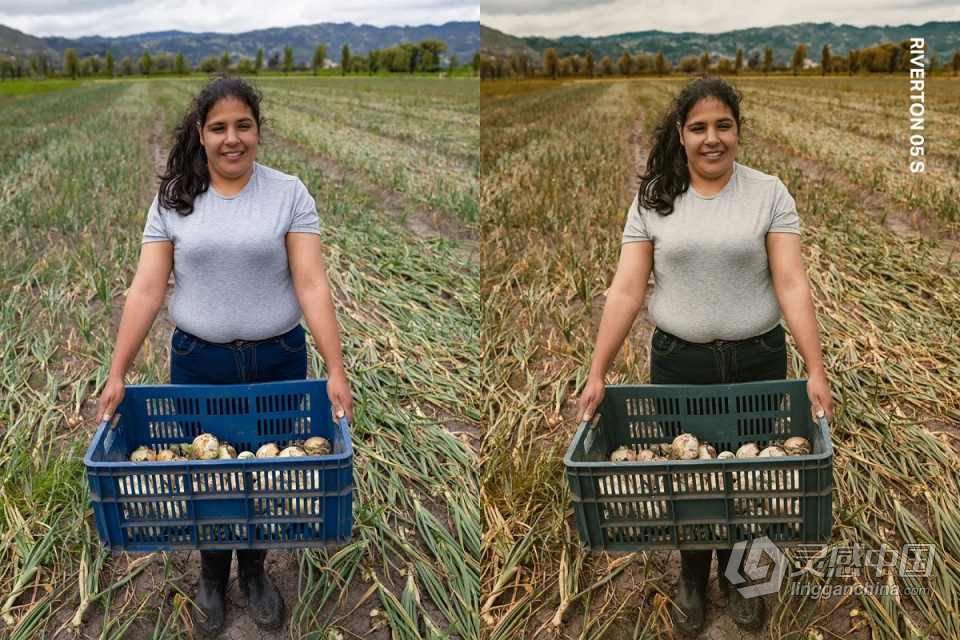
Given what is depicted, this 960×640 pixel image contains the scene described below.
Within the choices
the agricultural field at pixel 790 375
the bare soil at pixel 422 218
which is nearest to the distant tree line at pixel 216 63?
the bare soil at pixel 422 218

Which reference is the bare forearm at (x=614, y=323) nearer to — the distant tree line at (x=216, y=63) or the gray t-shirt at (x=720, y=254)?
the gray t-shirt at (x=720, y=254)

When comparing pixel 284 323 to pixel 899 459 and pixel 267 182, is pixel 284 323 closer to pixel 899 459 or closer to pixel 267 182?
pixel 267 182

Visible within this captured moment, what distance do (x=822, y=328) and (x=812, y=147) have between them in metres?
8.93

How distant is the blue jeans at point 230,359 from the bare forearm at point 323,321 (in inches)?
5.1

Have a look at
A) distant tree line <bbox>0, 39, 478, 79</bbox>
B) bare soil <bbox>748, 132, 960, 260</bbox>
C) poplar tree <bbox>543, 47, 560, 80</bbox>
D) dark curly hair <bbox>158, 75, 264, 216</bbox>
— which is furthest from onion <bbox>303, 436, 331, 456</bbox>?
distant tree line <bbox>0, 39, 478, 79</bbox>

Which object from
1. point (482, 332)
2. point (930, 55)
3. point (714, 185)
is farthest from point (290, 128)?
point (930, 55)

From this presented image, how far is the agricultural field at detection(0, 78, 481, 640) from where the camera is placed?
273 centimetres

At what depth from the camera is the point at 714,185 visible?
234 centimetres

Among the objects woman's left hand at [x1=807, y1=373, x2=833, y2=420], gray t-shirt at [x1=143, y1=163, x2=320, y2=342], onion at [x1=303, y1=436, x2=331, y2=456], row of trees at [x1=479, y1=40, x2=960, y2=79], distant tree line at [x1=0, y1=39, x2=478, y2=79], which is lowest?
onion at [x1=303, y1=436, x2=331, y2=456]

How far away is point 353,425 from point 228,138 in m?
1.63

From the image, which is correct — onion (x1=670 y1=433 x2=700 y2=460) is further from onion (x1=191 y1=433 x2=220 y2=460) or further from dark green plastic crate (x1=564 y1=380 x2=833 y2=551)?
onion (x1=191 y1=433 x2=220 y2=460)

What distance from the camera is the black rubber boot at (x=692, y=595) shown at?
2590mm

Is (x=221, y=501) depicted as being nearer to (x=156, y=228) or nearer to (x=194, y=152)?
(x=156, y=228)

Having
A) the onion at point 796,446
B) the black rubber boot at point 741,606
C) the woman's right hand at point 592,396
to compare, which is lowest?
the black rubber boot at point 741,606
